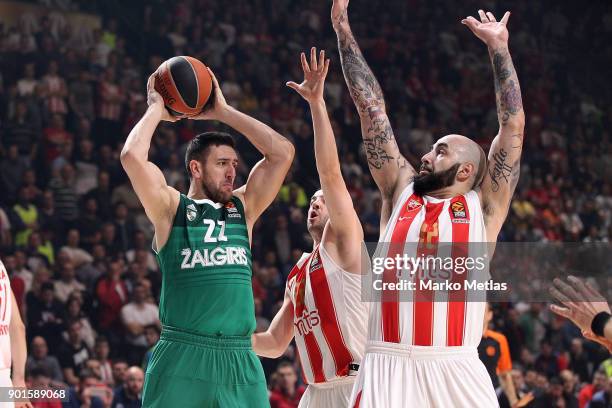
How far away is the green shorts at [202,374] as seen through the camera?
521 cm

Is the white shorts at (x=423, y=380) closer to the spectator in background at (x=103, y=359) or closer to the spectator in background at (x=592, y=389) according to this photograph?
the spectator in background at (x=103, y=359)

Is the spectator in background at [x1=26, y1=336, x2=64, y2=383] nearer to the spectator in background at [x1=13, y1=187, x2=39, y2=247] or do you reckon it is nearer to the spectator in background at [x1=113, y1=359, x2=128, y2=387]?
the spectator in background at [x1=113, y1=359, x2=128, y2=387]

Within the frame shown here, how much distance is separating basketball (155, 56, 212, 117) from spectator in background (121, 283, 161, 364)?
5.71 m

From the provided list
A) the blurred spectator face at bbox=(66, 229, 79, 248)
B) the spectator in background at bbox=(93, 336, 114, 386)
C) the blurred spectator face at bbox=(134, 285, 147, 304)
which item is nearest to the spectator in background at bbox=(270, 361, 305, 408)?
the spectator in background at bbox=(93, 336, 114, 386)

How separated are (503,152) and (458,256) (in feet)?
1.93

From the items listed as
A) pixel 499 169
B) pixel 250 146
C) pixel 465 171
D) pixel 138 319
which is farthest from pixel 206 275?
pixel 250 146

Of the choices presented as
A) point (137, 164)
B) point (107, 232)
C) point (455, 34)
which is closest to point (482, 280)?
point (137, 164)

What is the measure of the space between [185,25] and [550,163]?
6769 millimetres

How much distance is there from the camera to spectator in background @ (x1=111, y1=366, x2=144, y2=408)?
9.17 metres

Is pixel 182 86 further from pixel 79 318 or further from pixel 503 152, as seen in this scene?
pixel 79 318

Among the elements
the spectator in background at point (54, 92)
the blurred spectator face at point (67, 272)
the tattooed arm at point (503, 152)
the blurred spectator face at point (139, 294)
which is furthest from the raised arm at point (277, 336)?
the spectator in background at point (54, 92)

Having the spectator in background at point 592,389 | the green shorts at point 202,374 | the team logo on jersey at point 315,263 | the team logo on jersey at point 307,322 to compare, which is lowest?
the spectator in background at point 592,389

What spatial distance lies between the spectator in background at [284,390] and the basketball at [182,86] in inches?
192


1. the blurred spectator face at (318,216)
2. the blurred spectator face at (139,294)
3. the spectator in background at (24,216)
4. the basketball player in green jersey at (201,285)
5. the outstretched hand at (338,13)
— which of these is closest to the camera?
the basketball player in green jersey at (201,285)
